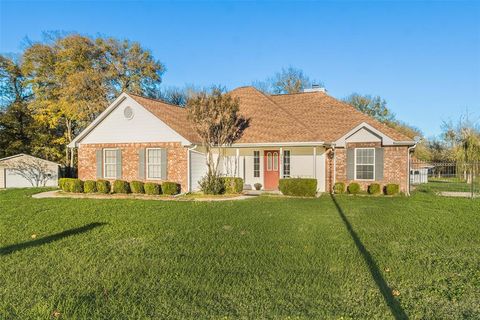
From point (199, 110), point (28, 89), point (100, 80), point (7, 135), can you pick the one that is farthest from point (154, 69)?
point (199, 110)

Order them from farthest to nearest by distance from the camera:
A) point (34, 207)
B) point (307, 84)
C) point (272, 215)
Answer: point (307, 84), point (34, 207), point (272, 215)

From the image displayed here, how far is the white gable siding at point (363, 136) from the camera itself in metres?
17.0

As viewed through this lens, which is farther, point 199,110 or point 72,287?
point 199,110

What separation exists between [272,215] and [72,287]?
661 cm

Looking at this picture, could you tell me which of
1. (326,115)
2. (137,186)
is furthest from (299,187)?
(137,186)

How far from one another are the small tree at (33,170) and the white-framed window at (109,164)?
35.1ft

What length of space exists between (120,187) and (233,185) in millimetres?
5579

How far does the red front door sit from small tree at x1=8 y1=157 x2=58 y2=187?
17241 millimetres

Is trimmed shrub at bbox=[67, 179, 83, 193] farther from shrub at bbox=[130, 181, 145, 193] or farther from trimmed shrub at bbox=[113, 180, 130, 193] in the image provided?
shrub at bbox=[130, 181, 145, 193]

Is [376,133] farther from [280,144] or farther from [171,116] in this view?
[171,116]

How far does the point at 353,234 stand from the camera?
8.37 m

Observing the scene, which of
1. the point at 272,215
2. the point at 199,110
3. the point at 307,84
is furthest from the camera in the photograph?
the point at 307,84

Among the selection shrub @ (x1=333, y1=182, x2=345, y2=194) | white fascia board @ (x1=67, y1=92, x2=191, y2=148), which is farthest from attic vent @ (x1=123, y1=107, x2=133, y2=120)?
shrub @ (x1=333, y1=182, x2=345, y2=194)

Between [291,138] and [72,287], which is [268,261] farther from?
[291,138]
